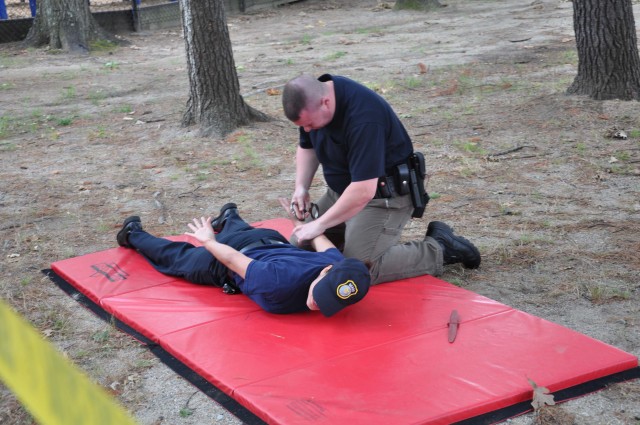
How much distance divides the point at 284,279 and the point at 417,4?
14659mm

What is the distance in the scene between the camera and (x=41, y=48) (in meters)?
14.9

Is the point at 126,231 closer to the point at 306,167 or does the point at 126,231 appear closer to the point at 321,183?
the point at 306,167

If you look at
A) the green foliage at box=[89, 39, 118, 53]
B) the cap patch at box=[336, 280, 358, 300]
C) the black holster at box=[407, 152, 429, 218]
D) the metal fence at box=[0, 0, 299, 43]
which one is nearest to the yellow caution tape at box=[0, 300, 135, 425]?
the cap patch at box=[336, 280, 358, 300]

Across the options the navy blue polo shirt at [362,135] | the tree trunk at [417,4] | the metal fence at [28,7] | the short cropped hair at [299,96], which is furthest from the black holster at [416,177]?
the tree trunk at [417,4]

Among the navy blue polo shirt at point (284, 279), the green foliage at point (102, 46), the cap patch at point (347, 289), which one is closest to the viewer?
the cap patch at point (347, 289)

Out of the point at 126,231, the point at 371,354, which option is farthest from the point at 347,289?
the point at 126,231

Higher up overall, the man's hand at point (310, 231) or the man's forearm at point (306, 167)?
the man's forearm at point (306, 167)

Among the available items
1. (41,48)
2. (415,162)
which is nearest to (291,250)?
(415,162)

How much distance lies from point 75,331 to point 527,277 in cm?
252

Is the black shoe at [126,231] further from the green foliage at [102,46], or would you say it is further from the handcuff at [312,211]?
the green foliage at [102,46]

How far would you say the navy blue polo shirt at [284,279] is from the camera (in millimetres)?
4141

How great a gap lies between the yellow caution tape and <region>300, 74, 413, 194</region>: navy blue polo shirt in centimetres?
293

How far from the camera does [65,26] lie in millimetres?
14469

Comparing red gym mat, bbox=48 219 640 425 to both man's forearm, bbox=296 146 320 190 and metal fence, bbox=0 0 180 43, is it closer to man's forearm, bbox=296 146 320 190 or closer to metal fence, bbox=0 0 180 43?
man's forearm, bbox=296 146 320 190
